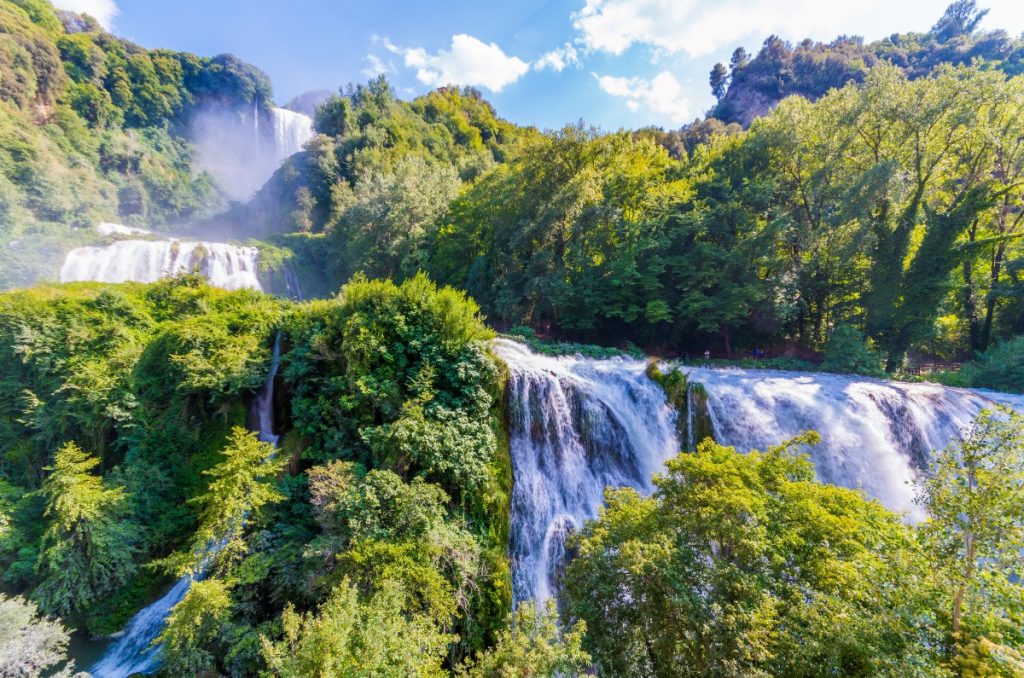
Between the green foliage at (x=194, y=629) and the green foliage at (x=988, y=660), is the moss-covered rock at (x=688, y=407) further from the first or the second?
the green foliage at (x=194, y=629)

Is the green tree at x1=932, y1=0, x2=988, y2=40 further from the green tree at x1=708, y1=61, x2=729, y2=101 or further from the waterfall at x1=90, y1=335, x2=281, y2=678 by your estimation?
the waterfall at x1=90, y1=335, x2=281, y2=678

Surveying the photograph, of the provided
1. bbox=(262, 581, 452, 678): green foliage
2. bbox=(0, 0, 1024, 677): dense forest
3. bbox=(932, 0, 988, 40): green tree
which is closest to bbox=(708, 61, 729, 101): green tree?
bbox=(932, 0, 988, 40): green tree

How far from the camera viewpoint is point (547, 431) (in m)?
10.8

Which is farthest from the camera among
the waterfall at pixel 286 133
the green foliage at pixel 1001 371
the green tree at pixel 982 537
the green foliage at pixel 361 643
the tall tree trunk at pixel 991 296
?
the waterfall at pixel 286 133

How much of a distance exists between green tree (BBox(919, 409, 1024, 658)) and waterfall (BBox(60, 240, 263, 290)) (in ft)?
93.3

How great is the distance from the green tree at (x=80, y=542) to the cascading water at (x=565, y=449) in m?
9.56

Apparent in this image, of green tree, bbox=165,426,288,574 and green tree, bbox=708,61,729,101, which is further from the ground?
green tree, bbox=708,61,729,101

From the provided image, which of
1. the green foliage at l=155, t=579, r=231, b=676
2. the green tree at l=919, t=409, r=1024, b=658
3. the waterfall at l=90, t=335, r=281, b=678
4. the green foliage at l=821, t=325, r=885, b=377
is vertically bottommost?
the waterfall at l=90, t=335, r=281, b=678

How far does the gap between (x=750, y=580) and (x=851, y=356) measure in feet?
55.0

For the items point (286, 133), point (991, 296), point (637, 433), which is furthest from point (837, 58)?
point (286, 133)

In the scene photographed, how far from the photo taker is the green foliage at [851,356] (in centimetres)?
1647

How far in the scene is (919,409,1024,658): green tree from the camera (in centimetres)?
404

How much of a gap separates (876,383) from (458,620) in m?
18.0

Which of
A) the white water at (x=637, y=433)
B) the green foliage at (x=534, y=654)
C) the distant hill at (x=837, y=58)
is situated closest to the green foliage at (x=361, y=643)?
the green foliage at (x=534, y=654)
